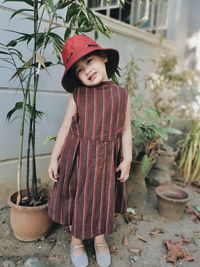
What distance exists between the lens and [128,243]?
1.79 metres

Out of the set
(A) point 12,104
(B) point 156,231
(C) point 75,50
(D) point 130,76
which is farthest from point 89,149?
(D) point 130,76

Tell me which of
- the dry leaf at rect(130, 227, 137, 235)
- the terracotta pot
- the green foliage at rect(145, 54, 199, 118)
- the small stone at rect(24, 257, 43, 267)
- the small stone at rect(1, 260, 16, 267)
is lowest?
the dry leaf at rect(130, 227, 137, 235)

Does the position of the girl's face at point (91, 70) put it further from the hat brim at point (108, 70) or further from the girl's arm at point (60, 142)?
the girl's arm at point (60, 142)

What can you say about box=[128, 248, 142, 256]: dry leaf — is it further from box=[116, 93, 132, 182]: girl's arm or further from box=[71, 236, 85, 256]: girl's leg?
box=[116, 93, 132, 182]: girl's arm

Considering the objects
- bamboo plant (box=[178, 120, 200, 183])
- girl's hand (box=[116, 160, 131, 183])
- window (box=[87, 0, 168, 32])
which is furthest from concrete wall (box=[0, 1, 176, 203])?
bamboo plant (box=[178, 120, 200, 183])

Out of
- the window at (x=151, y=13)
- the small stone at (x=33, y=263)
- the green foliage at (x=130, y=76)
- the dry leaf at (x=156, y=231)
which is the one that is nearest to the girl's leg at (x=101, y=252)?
the small stone at (x=33, y=263)

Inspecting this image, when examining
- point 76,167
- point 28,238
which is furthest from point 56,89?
point 28,238

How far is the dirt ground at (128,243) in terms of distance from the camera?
62.3 inches

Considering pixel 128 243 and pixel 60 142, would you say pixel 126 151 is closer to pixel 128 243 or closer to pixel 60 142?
pixel 60 142

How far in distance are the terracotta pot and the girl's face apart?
90 centimetres

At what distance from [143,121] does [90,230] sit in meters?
1.16

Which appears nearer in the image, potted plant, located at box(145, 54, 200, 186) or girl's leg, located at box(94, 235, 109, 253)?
girl's leg, located at box(94, 235, 109, 253)

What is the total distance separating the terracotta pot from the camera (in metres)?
1.60

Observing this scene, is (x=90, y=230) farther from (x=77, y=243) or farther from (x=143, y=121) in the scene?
(x=143, y=121)
